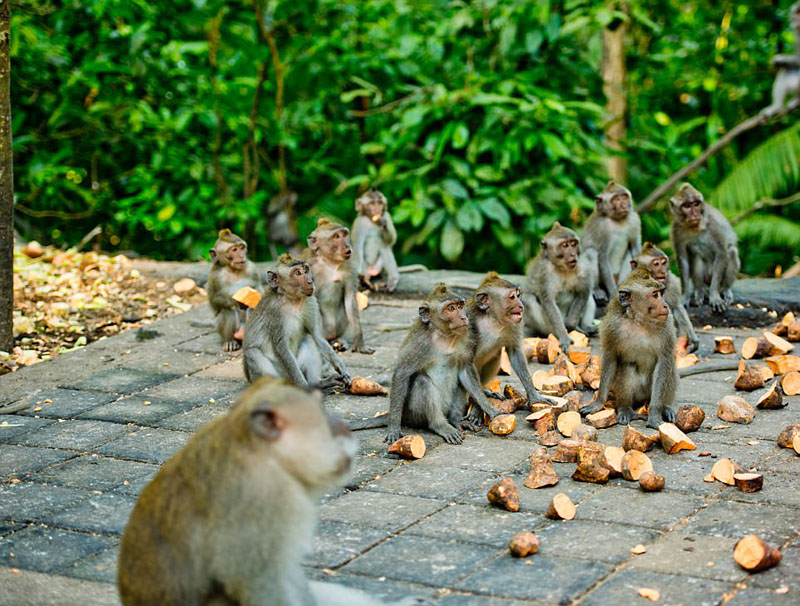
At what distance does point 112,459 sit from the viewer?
5570 mm

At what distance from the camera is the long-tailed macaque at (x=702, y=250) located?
30.2 ft

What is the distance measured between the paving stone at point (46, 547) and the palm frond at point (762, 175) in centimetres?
1123

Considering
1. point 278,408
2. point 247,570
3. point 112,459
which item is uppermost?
point 278,408

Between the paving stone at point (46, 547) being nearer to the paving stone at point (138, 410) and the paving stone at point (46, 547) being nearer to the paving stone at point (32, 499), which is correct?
the paving stone at point (32, 499)

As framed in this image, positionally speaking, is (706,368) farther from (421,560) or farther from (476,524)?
(421,560)

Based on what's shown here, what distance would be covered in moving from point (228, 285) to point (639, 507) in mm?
4361

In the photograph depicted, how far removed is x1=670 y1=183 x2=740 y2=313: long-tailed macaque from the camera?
30.2 feet

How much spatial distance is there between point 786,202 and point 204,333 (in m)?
8.34

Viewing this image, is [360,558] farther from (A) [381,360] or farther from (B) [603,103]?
(B) [603,103]

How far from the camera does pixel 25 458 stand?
559cm

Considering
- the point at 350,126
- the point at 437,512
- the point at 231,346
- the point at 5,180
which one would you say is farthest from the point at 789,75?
the point at 437,512

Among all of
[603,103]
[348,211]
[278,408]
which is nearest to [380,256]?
[348,211]

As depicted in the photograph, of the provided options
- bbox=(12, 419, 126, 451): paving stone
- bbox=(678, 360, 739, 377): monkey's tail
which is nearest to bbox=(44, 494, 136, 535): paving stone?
bbox=(12, 419, 126, 451): paving stone

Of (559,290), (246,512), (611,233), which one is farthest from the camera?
(611,233)
